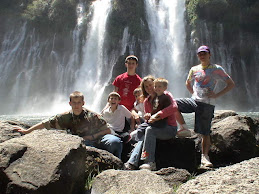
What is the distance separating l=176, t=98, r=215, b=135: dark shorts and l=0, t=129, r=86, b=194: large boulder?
8.41 ft

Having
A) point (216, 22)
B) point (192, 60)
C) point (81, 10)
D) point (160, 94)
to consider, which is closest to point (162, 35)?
point (192, 60)

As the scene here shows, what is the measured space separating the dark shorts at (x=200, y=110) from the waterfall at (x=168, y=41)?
805 inches

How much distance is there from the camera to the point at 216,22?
30.5 metres

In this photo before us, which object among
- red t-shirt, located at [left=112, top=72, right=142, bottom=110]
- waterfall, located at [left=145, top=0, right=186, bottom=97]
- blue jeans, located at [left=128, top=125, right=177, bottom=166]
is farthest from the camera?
waterfall, located at [left=145, top=0, right=186, bottom=97]

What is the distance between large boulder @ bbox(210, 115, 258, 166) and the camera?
240 inches

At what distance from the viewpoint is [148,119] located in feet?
16.9

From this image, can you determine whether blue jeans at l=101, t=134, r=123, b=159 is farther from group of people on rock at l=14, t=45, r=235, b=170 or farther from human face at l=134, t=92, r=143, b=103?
human face at l=134, t=92, r=143, b=103

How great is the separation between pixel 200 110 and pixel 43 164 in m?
3.43

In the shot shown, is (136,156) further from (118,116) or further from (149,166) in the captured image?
(118,116)

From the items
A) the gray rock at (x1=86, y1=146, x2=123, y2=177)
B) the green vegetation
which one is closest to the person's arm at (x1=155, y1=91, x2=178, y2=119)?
the gray rock at (x1=86, y1=146, x2=123, y2=177)

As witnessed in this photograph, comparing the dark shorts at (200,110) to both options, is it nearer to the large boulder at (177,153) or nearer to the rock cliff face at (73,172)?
the large boulder at (177,153)

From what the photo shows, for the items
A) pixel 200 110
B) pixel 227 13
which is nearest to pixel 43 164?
pixel 200 110

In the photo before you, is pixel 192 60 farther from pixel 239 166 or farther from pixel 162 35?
pixel 239 166

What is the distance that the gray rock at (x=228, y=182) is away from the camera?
7.36ft
